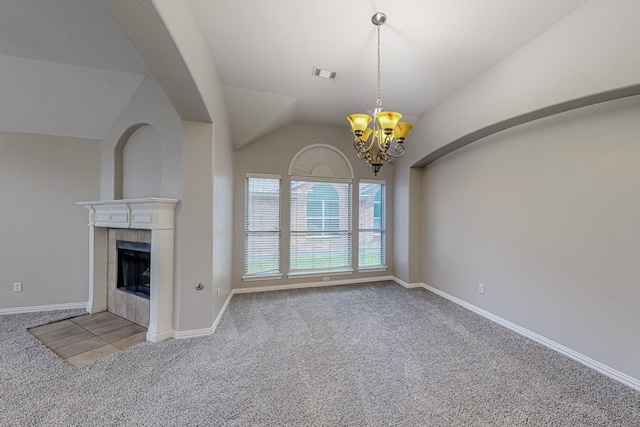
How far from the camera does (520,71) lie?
2611mm

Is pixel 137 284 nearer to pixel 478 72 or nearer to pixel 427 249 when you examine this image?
pixel 427 249

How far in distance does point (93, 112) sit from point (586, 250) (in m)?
A: 5.76

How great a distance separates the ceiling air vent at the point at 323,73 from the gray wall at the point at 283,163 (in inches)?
60.4

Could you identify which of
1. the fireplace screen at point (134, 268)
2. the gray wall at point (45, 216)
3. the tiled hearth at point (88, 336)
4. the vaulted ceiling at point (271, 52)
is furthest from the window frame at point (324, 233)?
the gray wall at point (45, 216)

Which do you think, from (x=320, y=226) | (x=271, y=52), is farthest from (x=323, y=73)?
(x=320, y=226)

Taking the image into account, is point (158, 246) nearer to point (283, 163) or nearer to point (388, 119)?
point (283, 163)

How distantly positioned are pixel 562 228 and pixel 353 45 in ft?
9.31

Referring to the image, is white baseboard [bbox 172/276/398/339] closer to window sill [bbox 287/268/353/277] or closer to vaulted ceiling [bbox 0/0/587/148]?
window sill [bbox 287/268/353/277]

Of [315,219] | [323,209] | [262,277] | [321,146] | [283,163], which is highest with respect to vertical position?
[321,146]

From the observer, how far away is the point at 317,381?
205 cm

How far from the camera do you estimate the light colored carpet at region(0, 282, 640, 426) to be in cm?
169

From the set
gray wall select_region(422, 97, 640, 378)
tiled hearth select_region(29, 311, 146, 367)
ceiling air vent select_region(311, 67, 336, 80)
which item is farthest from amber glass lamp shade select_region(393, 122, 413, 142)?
tiled hearth select_region(29, 311, 146, 367)

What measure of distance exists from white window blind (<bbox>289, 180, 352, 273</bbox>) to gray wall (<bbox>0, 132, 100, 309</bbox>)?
119 inches

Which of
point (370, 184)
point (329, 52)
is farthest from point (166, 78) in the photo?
point (370, 184)
